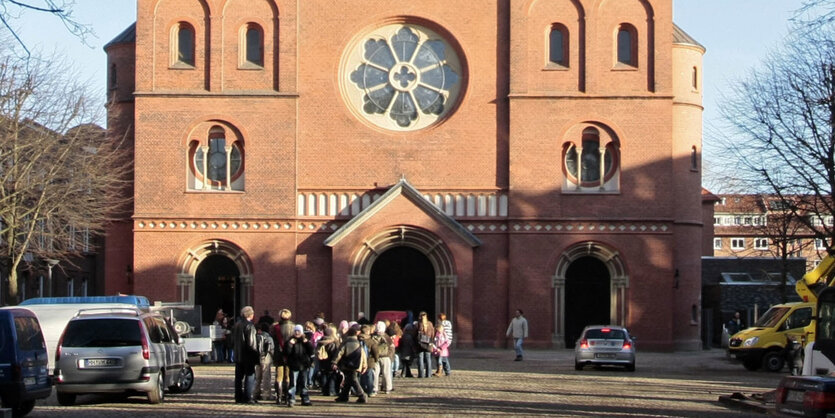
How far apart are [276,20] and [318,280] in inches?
350

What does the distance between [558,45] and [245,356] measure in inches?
978

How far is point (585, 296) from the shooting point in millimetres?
46156

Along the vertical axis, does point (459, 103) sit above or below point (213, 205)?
above

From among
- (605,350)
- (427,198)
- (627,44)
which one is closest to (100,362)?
(605,350)

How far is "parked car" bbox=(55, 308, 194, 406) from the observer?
900 inches

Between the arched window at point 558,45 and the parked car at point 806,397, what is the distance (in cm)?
3004

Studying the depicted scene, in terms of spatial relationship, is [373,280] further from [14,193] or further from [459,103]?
[14,193]

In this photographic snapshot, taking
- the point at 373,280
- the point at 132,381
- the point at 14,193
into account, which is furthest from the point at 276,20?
the point at 132,381

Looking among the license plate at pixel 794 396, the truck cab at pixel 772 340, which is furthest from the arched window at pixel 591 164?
the license plate at pixel 794 396

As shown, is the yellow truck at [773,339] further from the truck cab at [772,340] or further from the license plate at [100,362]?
the license plate at [100,362]

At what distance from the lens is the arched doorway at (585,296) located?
46.0m

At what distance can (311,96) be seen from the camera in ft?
151

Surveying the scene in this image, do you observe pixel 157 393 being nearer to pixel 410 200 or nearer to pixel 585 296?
pixel 410 200

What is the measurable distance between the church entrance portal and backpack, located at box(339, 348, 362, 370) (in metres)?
21.8
